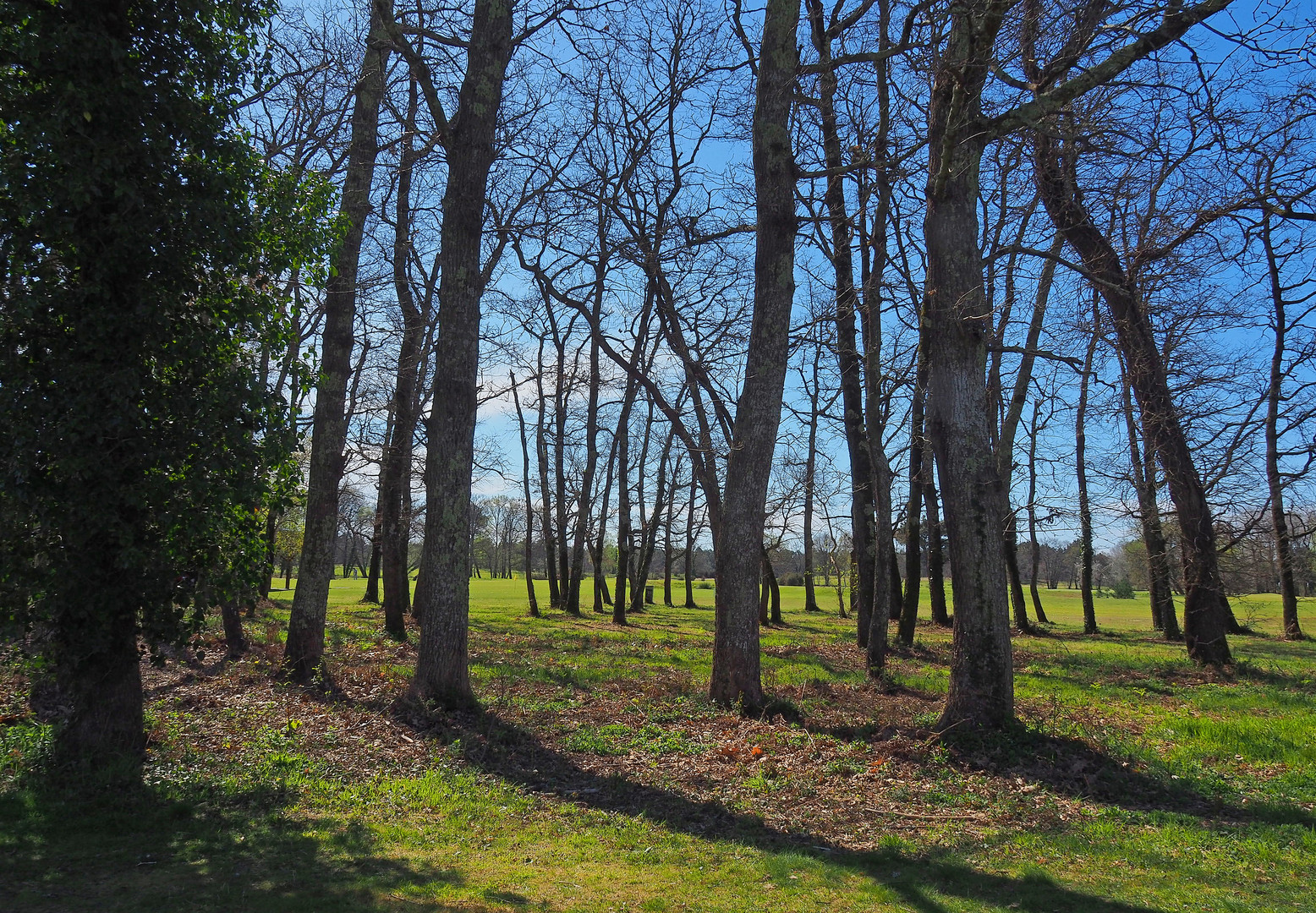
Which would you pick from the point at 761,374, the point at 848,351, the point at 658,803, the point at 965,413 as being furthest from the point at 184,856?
the point at 848,351

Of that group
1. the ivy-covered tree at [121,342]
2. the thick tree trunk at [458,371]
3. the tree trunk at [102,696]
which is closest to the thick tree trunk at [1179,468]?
the thick tree trunk at [458,371]

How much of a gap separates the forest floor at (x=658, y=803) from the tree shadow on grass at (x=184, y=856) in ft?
0.07

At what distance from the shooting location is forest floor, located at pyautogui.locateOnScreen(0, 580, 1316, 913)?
4.50 meters

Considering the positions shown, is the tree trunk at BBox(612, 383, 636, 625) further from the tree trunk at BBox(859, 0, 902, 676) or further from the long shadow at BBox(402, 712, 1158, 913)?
the long shadow at BBox(402, 712, 1158, 913)

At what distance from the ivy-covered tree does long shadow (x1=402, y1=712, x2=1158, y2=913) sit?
2.99 meters

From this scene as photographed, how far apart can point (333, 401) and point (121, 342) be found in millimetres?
5580

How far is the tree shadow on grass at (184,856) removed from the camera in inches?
163

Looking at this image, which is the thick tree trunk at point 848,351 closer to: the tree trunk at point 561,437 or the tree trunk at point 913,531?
the tree trunk at point 913,531

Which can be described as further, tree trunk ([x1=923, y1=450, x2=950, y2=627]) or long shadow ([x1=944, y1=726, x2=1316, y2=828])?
tree trunk ([x1=923, y1=450, x2=950, y2=627])

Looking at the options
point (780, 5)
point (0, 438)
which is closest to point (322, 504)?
point (0, 438)

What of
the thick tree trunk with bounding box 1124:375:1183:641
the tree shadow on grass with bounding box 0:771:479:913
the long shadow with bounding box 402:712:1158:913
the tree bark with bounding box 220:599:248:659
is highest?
the thick tree trunk with bounding box 1124:375:1183:641

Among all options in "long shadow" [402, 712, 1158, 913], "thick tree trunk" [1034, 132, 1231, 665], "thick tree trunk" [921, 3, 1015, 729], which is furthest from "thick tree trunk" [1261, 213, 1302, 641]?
"long shadow" [402, 712, 1158, 913]

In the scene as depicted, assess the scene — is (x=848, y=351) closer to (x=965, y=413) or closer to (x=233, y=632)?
(x=965, y=413)

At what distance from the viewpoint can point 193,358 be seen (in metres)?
6.10
